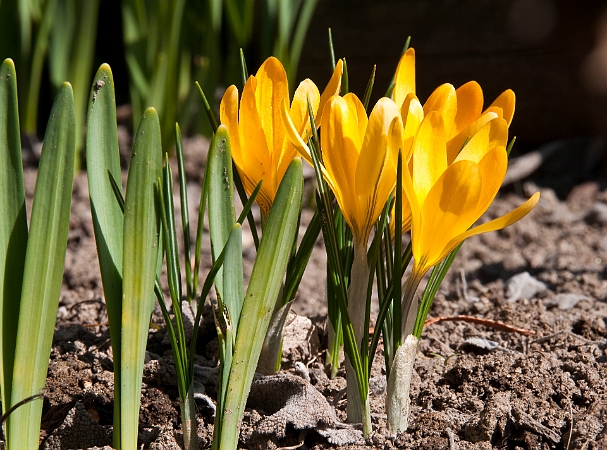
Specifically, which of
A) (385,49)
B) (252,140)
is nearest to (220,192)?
(252,140)

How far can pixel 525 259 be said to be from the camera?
2230 millimetres

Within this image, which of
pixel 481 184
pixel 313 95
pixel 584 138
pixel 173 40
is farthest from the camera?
pixel 584 138

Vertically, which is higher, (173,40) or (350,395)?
(173,40)

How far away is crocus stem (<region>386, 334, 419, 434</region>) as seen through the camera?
0.91 meters

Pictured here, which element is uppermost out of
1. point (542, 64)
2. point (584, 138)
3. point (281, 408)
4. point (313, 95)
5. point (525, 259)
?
point (542, 64)

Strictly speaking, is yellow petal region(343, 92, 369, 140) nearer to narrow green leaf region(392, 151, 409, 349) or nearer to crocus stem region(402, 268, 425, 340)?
narrow green leaf region(392, 151, 409, 349)

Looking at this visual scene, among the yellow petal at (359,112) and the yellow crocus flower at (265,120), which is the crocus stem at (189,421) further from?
the yellow petal at (359,112)

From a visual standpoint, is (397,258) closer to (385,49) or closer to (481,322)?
(481,322)

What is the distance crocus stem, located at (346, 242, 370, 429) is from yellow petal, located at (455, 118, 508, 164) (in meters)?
0.18

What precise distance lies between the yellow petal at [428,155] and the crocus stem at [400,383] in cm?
20

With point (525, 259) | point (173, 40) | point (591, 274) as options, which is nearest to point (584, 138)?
point (525, 259)

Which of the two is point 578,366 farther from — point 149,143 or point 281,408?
point 149,143

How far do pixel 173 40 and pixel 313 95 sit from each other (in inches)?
74.6

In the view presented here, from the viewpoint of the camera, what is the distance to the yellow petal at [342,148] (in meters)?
0.83
